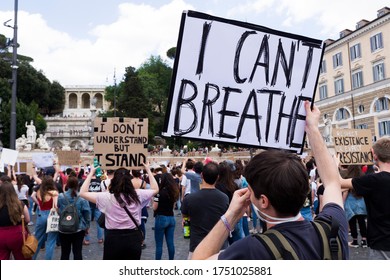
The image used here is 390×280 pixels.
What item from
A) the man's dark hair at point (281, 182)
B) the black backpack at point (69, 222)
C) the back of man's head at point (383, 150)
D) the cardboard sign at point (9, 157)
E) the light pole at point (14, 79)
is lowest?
the black backpack at point (69, 222)

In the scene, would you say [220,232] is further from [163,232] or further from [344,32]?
[344,32]

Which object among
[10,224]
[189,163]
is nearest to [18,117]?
[189,163]

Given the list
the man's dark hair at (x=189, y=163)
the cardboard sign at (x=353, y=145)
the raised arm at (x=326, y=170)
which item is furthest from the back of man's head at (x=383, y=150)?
the man's dark hair at (x=189, y=163)

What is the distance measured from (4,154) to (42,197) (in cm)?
321

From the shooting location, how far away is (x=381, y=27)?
109 ft

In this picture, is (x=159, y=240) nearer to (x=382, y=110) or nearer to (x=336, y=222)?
(x=336, y=222)

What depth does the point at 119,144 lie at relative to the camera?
5.15 meters

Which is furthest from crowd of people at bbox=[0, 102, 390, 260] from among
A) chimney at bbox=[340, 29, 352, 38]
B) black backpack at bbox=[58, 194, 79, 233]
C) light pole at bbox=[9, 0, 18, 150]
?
chimney at bbox=[340, 29, 352, 38]

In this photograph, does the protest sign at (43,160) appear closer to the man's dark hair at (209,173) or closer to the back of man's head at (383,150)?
the man's dark hair at (209,173)

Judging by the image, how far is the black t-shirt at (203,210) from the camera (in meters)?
4.29

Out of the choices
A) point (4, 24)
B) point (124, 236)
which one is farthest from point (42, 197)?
point (4, 24)

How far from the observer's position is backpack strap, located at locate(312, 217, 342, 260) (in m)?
1.60

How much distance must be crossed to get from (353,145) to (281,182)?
6.44m

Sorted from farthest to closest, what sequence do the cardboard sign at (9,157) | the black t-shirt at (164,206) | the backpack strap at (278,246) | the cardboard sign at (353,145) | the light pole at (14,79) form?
the light pole at (14,79)
the cardboard sign at (9,157)
the cardboard sign at (353,145)
the black t-shirt at (164,206)
the backpack strap at (278,246)
